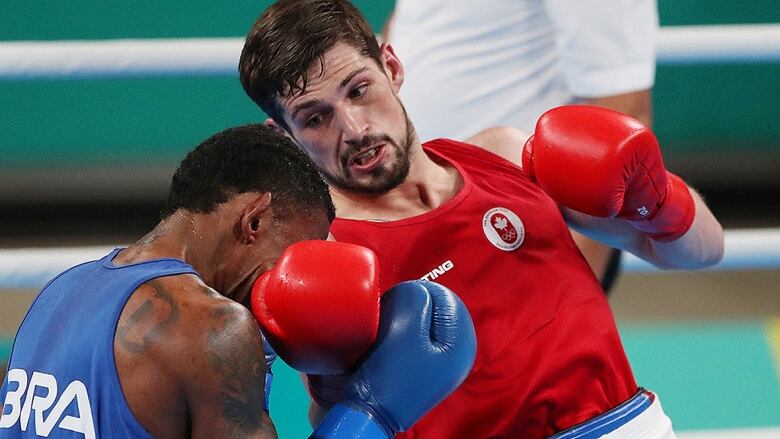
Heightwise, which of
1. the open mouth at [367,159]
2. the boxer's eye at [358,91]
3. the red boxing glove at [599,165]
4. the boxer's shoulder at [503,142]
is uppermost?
the boxer's eye at [358,91]

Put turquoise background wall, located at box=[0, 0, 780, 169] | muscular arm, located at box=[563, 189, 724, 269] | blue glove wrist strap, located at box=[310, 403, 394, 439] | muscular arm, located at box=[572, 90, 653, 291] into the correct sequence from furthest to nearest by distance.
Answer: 1. turquoise background wall, located at box=[0, 0, 780, 169]
2. muscular arm, located at box=[572, 90, 653, 291]
3. muscular arm, located at box=[563, 189, 724, 269]
4. blue glove wrist strap, located at box=[310, 403, 394, 439]

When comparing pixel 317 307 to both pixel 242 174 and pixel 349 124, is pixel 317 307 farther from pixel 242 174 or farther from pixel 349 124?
pixel 349 124

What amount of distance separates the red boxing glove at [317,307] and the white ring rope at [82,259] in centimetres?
84

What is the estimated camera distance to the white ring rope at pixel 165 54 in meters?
2.23

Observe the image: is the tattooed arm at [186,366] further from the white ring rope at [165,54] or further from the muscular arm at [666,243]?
the white ring rope at [165,54]

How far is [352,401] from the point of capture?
1.41 metres

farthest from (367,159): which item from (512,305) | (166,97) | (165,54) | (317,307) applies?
(166,97)

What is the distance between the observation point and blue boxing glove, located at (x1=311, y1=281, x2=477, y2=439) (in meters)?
1.39

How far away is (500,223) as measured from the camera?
1.78 m

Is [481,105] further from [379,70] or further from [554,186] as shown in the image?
[554,186]

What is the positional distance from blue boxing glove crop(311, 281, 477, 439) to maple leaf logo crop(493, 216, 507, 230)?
1.10 ft

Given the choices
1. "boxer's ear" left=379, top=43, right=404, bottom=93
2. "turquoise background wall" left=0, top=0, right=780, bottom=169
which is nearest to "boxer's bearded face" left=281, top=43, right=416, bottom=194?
"boxer's ear" left=379, top=43, right=404, bottom=93

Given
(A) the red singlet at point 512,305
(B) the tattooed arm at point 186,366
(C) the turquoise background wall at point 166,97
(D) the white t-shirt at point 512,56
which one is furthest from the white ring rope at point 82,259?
(C) the turquoise background wall at point 166,97

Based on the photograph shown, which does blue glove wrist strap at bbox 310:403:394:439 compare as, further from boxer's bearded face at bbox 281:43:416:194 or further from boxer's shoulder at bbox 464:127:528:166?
boxer's shoulder at bbox 464:127:528:166
